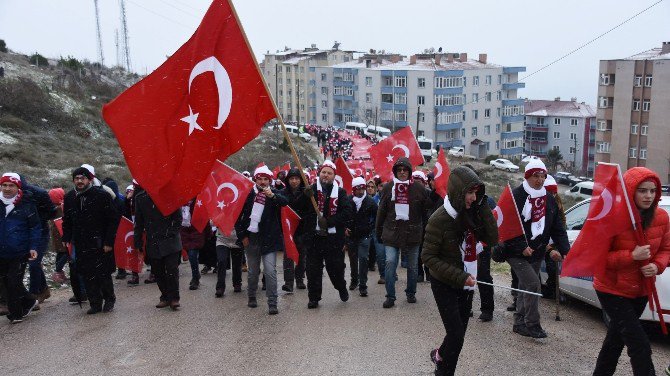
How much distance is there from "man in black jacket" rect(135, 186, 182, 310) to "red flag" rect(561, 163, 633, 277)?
536cm

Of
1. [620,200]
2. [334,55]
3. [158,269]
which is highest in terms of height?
[334,55]

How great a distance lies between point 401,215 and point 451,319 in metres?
3.45

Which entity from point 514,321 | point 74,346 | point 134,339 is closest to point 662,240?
point 514,321

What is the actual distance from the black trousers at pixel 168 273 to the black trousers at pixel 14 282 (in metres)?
1.61

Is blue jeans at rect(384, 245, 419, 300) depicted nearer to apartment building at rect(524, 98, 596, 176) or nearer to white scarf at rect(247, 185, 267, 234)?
white scarf at rect(247, 185, 267, 234)

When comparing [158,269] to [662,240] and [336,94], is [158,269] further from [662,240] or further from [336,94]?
[336,94]

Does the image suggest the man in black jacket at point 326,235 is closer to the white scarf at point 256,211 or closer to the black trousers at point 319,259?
the black trousers at point 319,259

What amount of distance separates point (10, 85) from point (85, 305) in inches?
1158

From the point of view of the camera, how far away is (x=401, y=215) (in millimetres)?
8836

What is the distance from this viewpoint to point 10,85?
114 feet

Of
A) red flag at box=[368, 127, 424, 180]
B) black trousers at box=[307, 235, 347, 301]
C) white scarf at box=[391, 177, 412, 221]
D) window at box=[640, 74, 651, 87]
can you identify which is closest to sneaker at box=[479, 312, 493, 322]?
white scarf at box=[391, 177, 412, 221]

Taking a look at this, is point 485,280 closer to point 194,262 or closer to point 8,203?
point 194,262

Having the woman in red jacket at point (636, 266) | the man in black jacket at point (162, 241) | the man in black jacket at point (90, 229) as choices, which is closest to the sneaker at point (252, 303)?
the man in black jacket at point (162, 241)

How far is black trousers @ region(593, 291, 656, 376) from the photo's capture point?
504 centimetres
